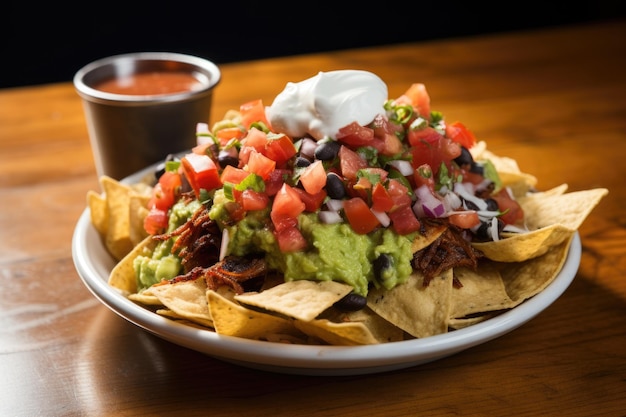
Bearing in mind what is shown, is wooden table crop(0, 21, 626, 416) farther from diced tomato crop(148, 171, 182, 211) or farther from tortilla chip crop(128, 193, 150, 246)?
diced tomato crop(148, 171, 182, 211)

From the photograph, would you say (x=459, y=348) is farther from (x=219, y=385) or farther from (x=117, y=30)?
(x=117, y=30)

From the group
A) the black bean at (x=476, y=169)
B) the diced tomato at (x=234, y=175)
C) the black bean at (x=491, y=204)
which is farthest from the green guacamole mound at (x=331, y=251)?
the black bean at (x=476, y=169)

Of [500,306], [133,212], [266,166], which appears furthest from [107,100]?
[500,306]

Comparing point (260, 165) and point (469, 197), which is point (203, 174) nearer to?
point (260, 165)

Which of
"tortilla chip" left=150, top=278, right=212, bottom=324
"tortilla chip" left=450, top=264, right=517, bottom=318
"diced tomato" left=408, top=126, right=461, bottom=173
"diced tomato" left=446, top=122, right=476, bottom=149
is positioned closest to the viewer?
"tortilla chip" left=150, top=278, right=212, bottom=324

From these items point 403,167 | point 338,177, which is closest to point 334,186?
point 338,177

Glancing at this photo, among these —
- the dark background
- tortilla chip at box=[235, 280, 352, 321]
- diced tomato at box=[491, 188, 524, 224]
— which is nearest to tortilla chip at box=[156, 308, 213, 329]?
tortilla chip at box=[235, 280, 352, 321]

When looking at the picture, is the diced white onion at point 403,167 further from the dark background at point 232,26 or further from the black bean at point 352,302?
the dark background at point 232,26
